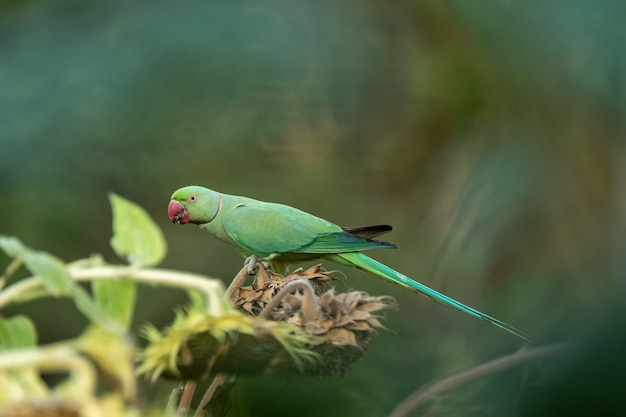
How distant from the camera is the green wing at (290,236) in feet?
5.11

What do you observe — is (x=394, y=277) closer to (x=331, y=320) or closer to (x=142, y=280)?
(x=331, y=320)

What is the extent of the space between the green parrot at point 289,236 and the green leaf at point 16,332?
1.09m

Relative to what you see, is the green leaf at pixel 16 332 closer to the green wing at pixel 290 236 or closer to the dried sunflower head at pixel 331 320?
the dried sunflower head at pixel 331 320

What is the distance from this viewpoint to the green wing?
1559 mm

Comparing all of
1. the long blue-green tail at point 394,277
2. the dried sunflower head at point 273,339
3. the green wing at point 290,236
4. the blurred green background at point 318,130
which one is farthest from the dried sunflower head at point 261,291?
the blurred green background at point 318,130

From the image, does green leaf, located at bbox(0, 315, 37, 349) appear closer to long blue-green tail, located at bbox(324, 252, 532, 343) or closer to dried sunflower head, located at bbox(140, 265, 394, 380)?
dried sunflower head, located at bbox(140, 265, 394, 380)

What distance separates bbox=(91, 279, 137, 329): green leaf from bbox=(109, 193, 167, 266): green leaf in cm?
1

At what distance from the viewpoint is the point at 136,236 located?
398 mm

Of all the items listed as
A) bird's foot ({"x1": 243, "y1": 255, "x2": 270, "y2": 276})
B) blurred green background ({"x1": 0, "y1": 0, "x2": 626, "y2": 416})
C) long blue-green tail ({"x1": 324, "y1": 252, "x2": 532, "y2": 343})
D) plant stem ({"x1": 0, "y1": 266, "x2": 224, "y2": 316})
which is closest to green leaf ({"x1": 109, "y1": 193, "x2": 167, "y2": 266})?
plant stem ({"x1": 0, "y1": 266, "x2": 224, "y2": 316})

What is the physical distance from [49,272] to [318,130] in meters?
2.99

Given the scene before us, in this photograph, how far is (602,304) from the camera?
51 cm

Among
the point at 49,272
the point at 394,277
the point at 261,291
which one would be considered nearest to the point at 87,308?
the point at 49,272

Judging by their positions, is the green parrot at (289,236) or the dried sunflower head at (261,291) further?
the green parrot at (289,236)

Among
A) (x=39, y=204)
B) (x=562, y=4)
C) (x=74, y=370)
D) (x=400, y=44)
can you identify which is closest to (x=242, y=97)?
(x=400, y=44)
